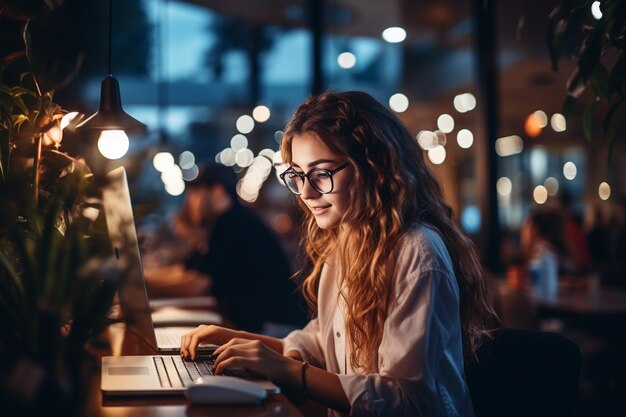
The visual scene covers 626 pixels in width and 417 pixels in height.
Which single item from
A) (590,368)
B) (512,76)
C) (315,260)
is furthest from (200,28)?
(315,260)

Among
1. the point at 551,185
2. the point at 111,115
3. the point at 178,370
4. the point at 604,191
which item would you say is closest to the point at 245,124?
the point at 551,185

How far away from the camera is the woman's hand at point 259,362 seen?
1.51 meters

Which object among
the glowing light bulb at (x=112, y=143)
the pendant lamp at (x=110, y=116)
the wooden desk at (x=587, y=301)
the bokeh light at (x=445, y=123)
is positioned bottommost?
the wooden desk at (x=587, y=301)

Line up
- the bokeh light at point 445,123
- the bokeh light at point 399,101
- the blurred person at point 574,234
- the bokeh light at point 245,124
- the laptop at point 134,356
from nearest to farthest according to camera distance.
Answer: the laptop at point 134,356, the blurred person at point 574,234, the bokeh light at point 245,124, the bokeh light at point 399,101, the bokeh light at point 445,123

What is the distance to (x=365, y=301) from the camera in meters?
1.66

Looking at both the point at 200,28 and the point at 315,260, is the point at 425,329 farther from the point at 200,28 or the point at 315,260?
the point at 200,28

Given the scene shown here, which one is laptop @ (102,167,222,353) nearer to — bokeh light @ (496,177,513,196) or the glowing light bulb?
the glowing light bulb

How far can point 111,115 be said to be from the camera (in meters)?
2.05

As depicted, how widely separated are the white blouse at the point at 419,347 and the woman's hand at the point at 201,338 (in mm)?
352

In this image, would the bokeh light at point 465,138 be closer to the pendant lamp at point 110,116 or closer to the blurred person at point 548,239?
the blurred person at point 548,239

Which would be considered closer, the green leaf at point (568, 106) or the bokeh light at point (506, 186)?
the green leaf at point (568, 106)

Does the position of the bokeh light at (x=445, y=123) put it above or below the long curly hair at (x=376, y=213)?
above

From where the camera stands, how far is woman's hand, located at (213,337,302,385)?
4.97ft

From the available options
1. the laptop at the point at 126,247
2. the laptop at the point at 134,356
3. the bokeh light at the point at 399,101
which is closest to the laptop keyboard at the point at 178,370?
the laptop at the point at 134,356
